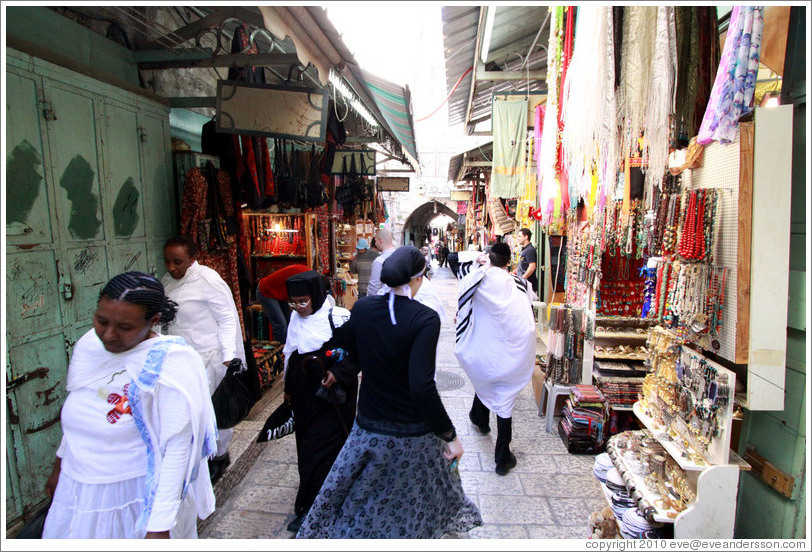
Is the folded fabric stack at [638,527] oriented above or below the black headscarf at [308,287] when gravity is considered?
below

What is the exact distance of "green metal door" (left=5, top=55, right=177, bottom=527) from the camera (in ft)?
8.88

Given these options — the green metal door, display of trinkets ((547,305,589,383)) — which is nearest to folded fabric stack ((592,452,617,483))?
display of trinkets ((547,305,589,383))

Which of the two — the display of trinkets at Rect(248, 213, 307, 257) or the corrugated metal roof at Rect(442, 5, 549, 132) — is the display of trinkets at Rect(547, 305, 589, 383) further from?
the display of trinkets at Rect(248, 213, 307, 257)

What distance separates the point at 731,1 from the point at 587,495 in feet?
10.7

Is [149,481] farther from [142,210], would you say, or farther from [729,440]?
[142,210]

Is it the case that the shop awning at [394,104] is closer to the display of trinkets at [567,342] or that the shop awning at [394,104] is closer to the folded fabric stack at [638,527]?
the display of trinkets at [567,342]

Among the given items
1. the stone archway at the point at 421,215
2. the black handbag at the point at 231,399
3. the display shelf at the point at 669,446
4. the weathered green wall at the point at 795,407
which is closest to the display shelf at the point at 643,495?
the display shelf at the point at 669,446

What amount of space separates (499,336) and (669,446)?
5.26 ft

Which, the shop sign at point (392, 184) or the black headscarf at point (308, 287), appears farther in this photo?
the shop sign at point (392, 184)

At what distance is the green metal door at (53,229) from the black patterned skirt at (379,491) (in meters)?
1.92

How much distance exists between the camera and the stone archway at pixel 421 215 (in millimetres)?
24328

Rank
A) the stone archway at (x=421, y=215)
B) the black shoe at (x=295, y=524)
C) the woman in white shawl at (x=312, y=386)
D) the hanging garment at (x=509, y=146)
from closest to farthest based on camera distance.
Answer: the woman in white shawl at (x=312, y=386) < the black shoe at (x=295, y=524) < the hanging garment at (x=509, y=146) < the stone archway at (x=421, y=215)

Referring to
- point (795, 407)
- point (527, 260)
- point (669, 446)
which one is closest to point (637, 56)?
point (795, 407)

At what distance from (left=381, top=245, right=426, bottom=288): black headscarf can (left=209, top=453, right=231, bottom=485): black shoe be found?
2.23 m
